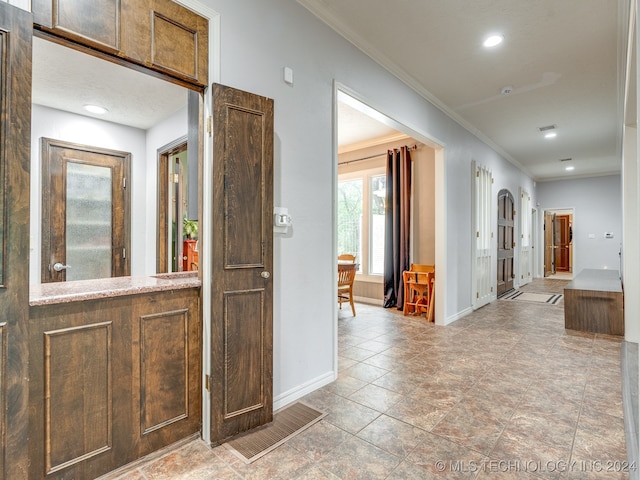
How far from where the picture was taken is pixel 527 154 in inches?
276

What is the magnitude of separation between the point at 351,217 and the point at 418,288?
2146mm

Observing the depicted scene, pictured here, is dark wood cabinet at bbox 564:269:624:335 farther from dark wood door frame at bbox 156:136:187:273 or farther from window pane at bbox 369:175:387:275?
dark wood door frame at bbox 156:136:187:273

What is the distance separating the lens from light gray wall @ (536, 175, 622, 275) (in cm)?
866

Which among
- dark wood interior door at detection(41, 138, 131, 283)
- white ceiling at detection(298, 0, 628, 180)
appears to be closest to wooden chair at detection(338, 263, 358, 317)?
white ceiling at detection(298, 0, 628, 180)

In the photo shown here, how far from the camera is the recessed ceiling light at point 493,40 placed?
2928mm

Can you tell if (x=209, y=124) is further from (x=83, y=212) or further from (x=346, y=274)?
(x=346, y=274)

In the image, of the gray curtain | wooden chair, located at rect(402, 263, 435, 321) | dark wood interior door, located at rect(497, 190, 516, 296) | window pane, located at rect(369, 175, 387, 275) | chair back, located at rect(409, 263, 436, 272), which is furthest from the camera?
dark wood interior door, located at rect(497, 190, 516, 296)

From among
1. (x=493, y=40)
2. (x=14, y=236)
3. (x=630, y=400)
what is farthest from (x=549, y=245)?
(x=14, y=236)

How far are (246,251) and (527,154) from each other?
729cm

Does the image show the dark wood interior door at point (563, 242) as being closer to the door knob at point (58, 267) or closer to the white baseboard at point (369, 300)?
the white baseboard at point (369, 300)

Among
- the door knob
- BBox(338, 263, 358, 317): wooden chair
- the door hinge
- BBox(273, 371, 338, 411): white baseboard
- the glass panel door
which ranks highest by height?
the door hinge

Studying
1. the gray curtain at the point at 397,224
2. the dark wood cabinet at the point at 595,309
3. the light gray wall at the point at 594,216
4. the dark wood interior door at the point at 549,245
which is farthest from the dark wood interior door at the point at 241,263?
the dark wood interior door at the point at 549,245

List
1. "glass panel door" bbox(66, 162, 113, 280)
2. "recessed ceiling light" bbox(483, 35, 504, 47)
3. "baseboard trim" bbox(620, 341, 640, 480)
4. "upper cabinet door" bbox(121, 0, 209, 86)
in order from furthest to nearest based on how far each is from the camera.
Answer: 1. "glass panel door" bbox(66, 162, 113, 280)
2. "recessed ceiling light" bbox(483, 35, 504, 47)
3. "baseboard trim" bbox(620, 341, 640, 480)
4. "upper cabinet door" bbox(121, 0, 209, 86)

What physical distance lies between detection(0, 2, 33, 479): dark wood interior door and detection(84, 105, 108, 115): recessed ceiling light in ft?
7.60
